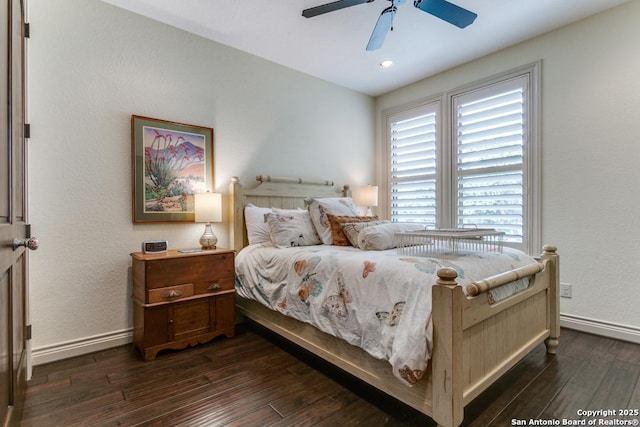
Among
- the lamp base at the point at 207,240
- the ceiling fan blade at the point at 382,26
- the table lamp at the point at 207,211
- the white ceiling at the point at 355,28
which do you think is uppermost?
the white ceiling at the point at 355,28

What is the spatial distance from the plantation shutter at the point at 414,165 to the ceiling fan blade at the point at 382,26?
165 centimetres

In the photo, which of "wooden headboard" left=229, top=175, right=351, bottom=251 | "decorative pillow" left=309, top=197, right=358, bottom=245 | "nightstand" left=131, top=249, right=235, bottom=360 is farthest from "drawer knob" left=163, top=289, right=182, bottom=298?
"decorative pillow" left=309, top=197, right=358, bottom=245

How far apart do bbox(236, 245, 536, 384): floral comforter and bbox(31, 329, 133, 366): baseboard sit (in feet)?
3.84

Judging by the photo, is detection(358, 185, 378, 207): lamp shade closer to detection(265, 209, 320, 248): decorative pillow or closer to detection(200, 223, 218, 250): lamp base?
detection(265, 209, 320, 248): decorative pillow

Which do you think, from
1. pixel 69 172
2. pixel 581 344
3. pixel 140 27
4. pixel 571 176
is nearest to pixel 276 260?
pixel 69 172

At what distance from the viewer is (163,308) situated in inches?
92.3

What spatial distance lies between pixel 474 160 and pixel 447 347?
2649 mm

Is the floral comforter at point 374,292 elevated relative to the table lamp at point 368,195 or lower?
lower

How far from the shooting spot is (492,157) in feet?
10.9

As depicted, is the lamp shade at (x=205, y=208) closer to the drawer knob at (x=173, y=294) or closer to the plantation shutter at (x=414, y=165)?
A: the drawer knob at (x=173, y=294)

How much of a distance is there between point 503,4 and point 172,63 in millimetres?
2751

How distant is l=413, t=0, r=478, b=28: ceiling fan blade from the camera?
→ 2.05 m

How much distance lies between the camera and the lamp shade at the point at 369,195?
4.09m

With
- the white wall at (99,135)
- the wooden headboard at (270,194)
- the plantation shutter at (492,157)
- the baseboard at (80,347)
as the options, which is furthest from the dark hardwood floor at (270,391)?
the plantation shutter at (492,157)
